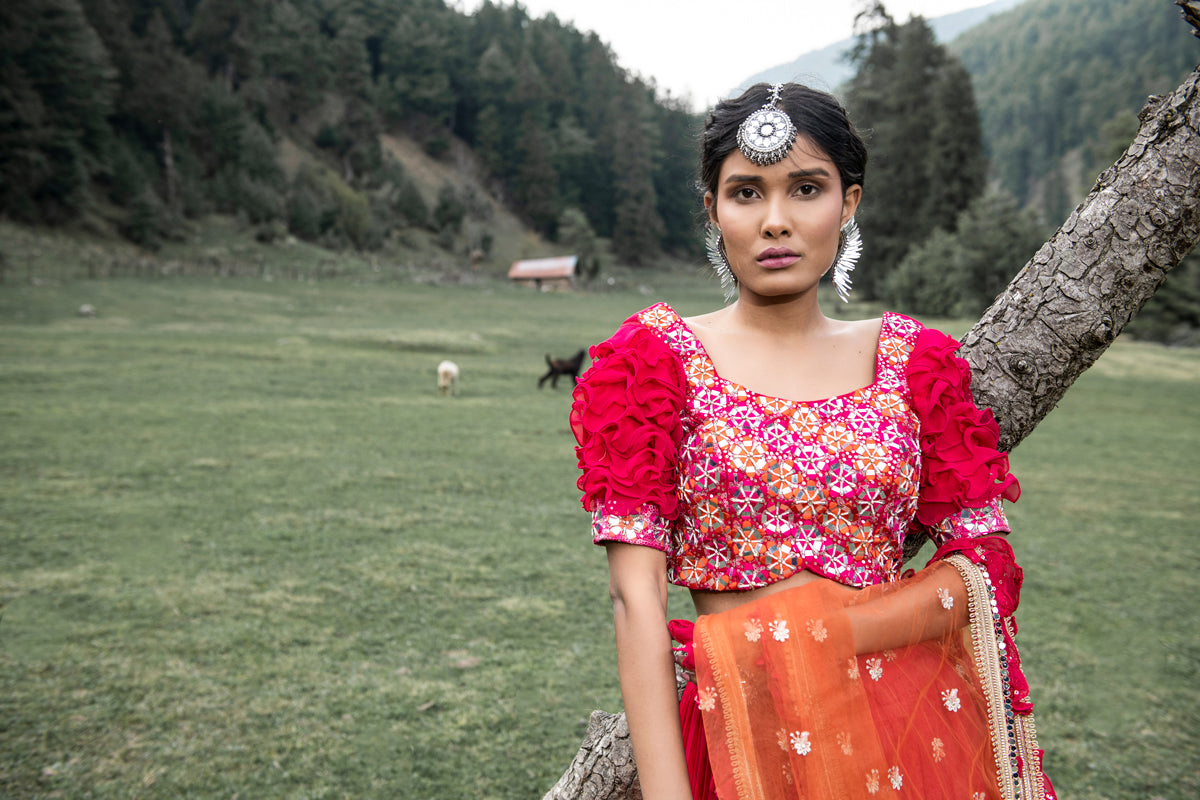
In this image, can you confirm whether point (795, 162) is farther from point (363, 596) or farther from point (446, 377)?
point (446, 377)

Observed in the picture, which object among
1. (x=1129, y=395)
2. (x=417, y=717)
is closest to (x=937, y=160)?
(x=1129, y=395)

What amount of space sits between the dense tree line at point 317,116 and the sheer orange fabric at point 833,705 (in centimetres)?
3166

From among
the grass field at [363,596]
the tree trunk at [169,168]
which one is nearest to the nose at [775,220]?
the grass field at [363,596]

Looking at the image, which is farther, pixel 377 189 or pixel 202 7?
pixel 377 189

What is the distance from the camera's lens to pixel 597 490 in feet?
4.38

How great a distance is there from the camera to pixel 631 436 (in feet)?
4.43


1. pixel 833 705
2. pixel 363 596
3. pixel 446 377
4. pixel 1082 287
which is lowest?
pixel 363 596

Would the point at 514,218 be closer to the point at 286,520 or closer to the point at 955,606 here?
the point at 286,520

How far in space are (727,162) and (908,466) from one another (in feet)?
2.04

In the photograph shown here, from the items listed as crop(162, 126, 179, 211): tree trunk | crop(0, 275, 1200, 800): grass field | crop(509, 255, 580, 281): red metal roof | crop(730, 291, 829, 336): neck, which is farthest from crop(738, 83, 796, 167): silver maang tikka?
crop(509, 255, 580, 281): red metal roof

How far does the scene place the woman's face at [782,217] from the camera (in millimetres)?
1479

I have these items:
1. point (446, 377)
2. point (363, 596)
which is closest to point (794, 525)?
point (363, 596)

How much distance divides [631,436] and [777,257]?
17.0 inches

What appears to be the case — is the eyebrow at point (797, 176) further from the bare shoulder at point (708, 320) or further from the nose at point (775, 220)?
the bare shoulder at point (708, 320)
